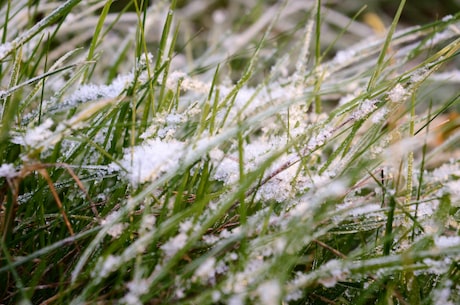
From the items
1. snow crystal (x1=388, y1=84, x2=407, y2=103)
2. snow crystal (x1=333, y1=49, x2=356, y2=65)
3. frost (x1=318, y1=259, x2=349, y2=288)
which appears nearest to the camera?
frost (x1=318, y1=259, x2=349, y2=288)

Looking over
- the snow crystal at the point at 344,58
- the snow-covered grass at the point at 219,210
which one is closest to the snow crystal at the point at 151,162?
the snow-covered grass at the point at 219,210

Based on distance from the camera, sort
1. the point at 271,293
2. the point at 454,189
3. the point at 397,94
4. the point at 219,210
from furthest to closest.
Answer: the point at 397,94
the point at 454,189
the point at 219,210
the point at 271,293

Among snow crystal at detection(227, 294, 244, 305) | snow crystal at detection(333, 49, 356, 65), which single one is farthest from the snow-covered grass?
snow crystal at detection(333, 49, 356, 65)

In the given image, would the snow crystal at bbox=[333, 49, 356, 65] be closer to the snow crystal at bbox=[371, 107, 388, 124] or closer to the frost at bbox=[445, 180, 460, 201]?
the snow crystal at bbox=[371, 107, 388, 124]

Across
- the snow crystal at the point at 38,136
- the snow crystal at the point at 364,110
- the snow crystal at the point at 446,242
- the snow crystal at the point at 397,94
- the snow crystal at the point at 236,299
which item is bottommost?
the snow crystal at the point at 446,242

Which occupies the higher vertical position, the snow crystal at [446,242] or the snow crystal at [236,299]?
the snow crystal at [236,299]

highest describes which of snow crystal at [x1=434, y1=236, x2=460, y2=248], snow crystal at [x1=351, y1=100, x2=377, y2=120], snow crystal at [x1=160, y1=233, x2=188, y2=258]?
snow crystal at [x1=351, y1=100, x2=377, y2=120]

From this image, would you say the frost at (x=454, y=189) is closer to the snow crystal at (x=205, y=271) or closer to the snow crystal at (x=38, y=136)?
the snow crystal at (x=205, y=271)

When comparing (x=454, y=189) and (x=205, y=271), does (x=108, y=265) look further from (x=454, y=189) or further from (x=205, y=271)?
(x=454, y=189)

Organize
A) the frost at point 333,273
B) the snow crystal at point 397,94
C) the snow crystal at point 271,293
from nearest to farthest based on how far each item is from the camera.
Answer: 1. the snow crystal at point 271,293
2. the frost at point 333,273
3. the snow crystal at point 397,94

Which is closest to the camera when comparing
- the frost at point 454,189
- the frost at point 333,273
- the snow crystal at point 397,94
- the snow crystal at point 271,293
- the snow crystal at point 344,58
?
the snow crystal at point 271,293

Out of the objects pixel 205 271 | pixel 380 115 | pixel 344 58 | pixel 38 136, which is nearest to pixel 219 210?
pixel 205 271
